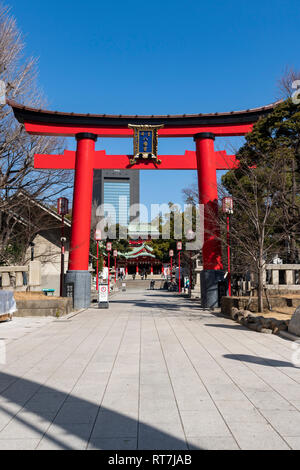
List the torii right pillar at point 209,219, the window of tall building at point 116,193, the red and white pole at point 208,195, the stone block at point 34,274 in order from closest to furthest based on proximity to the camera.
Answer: the stone block at point 34,274, the torii right pillar at point 209,219, the red and white pole at point 208,195, the window of tall building at point 116,193

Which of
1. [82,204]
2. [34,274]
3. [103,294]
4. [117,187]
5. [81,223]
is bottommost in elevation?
[103,294]

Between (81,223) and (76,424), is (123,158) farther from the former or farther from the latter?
(76,424)

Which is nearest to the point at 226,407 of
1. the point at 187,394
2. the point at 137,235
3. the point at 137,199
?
the point at 187,394

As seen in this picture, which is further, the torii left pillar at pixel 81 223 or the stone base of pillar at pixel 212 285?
the torii left pillar at pixel 81 223

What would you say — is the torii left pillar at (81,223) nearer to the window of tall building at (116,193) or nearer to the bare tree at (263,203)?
the bare tree at (263,203)

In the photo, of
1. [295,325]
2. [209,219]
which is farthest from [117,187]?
[295,325]

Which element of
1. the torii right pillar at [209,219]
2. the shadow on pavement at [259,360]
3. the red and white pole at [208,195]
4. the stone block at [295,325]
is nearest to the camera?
the shadow on pavement at [259,360]

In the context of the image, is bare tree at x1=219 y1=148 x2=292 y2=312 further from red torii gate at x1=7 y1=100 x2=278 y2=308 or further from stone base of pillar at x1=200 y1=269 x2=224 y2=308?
stone base of pillar at x1=200 y1=269 x2=224 y2=308

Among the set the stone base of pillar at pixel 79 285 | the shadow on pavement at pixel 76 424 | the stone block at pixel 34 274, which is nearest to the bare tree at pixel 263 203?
the stone base of pillar at pixel 79 285

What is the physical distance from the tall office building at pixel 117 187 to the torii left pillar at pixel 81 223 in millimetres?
133708

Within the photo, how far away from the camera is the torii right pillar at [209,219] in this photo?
17.1 m

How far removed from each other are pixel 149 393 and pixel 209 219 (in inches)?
518

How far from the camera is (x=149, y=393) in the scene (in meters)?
4.79

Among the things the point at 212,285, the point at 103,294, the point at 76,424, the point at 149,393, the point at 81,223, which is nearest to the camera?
the point at 76,424
